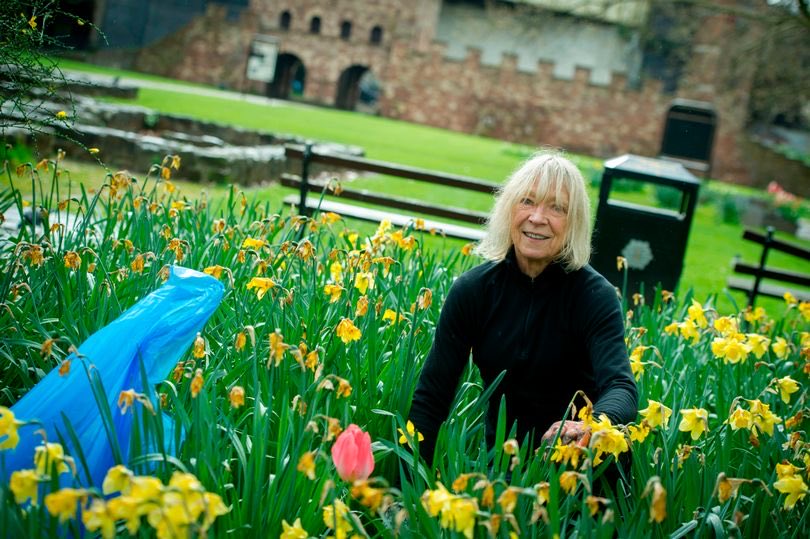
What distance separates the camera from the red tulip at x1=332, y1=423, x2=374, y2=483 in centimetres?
177

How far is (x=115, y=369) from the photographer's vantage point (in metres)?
2.25

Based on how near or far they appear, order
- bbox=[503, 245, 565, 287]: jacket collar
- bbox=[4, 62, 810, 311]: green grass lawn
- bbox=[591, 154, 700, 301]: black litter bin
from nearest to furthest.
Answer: bbox=[503, 245, 565, 287]: jacket collar
bbox=[591, 154, 700, 301]: black litter bin
bbox=[4, 62, 810, 311]: green grass lawn

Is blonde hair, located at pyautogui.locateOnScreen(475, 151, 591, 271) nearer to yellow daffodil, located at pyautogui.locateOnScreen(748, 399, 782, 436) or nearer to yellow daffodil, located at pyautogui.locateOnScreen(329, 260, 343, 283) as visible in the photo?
yellow daffodil, located at pyautogui.locateOnScreen(748, 399, 782, 436)

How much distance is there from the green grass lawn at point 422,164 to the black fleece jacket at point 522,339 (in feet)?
8.69

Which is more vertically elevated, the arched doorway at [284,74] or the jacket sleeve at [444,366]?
the arched doorway at [284,74]

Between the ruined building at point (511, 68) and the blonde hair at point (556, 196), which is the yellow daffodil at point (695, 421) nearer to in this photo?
the blonde hair at point (556, 196)

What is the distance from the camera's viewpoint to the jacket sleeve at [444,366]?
2.61 meters

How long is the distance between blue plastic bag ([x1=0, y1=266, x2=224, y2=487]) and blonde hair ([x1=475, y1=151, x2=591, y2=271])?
85 centimetres

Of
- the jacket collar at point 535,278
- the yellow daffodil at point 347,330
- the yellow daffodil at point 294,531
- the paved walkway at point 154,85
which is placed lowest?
the yellow daffodil at point 294,531

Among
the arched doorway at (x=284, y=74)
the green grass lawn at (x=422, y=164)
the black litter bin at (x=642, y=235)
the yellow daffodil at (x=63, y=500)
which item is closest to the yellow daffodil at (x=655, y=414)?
the yellow daffodil at (x=63, y=500)

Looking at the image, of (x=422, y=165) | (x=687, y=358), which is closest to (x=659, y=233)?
(x=687, y=358)

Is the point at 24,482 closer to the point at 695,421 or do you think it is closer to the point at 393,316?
the point at 695,421

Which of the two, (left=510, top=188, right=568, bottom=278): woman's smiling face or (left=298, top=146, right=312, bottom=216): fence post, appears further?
(left=298, top=146, right=312, bottom=216): fence post

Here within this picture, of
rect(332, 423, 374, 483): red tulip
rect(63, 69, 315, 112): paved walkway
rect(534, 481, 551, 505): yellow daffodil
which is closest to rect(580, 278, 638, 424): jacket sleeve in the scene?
rect(534, 481, 551, 505): yellow daffodil
